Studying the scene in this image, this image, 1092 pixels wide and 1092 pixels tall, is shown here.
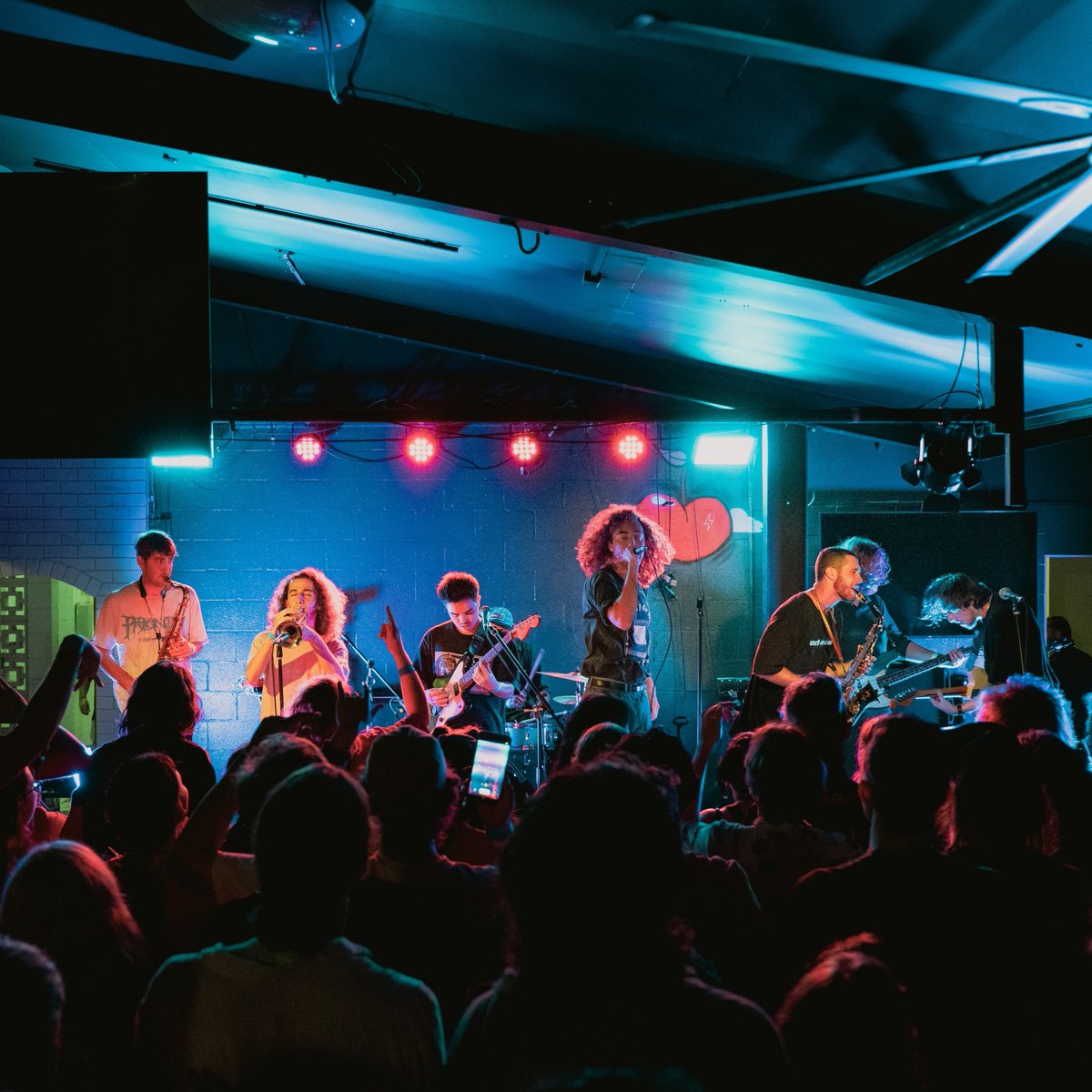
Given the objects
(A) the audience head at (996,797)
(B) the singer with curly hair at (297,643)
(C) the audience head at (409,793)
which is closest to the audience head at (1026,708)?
(A) the audience head at (996,797)

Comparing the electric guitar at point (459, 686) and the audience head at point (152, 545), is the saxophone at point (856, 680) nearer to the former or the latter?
the electric guitar at point (459, 686)

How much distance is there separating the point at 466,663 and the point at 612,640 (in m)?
1.30

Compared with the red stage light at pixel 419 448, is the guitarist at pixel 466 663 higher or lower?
lower

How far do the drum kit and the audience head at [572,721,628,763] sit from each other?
4.17 metres

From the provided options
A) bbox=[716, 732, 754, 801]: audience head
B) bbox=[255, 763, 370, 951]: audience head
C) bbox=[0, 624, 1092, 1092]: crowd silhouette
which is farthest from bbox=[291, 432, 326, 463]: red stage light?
bbox=[255, 763, 370, 951]: audience head

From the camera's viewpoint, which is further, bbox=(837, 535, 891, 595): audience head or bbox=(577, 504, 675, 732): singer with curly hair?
bbox=(837, 535, 891, 595): audience head

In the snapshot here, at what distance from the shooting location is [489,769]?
13.9 feet

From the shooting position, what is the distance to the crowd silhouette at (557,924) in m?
1.19

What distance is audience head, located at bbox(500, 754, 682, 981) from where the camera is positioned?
4.06 feet

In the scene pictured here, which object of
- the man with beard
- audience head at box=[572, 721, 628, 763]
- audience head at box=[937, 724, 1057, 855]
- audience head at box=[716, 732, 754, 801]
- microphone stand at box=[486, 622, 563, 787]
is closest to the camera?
audience head at box=[937, 724, 1057, 855]

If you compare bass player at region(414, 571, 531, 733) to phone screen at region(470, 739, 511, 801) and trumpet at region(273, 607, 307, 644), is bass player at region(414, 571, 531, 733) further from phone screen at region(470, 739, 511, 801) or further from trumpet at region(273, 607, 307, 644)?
phone screen at region(470, 739, 511, 801)

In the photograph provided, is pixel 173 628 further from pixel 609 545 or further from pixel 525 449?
pixel 525 449

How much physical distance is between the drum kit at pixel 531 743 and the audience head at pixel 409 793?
16.1ft

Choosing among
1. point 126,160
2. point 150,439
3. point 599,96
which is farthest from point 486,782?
point 126,160
